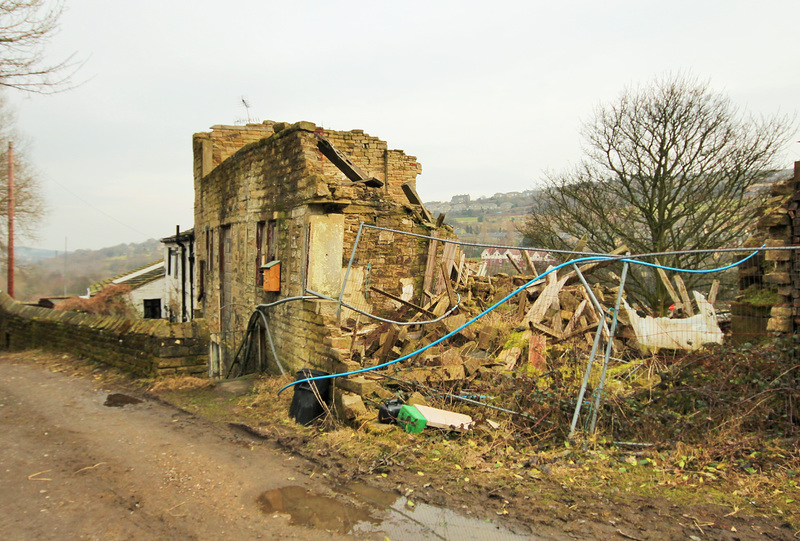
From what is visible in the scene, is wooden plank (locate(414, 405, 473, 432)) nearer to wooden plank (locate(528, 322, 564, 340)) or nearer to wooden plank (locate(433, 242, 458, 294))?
wooden plank (locate(528, 322, 564, 340))

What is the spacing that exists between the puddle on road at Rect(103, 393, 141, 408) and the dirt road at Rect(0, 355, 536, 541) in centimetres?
65

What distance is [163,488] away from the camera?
4715 millimetres

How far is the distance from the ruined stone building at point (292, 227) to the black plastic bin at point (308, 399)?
40 cm

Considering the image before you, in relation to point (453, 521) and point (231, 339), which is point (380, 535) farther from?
point (231, 339)

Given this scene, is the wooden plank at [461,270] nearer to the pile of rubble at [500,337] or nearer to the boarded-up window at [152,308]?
the pile of rubble at [500,337]

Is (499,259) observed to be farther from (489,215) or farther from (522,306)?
(489,215)

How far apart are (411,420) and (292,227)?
442 cm

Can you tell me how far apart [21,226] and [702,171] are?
3583cm

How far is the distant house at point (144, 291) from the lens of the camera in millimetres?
31484

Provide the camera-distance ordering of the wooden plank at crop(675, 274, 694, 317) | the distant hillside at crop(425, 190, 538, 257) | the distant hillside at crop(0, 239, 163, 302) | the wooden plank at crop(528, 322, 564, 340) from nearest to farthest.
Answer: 1. the wooden plank at crop(528, 322, 564, 340)
2. the wooden plank at crop(675, 274, 694, 317)
3. the distant hillside at crop(425, 190, 538, 257)
4. the distant hillside at crop(0, 239, 163, 302)

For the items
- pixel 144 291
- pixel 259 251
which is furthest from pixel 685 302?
pixel 144 291

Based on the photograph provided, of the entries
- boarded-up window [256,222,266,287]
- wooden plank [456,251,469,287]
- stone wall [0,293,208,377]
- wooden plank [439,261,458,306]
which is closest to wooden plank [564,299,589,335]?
wooden plank [439,261,458,306]

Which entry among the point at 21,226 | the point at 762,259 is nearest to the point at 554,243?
the point at 762,259

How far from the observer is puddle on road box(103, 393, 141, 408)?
7.79m
